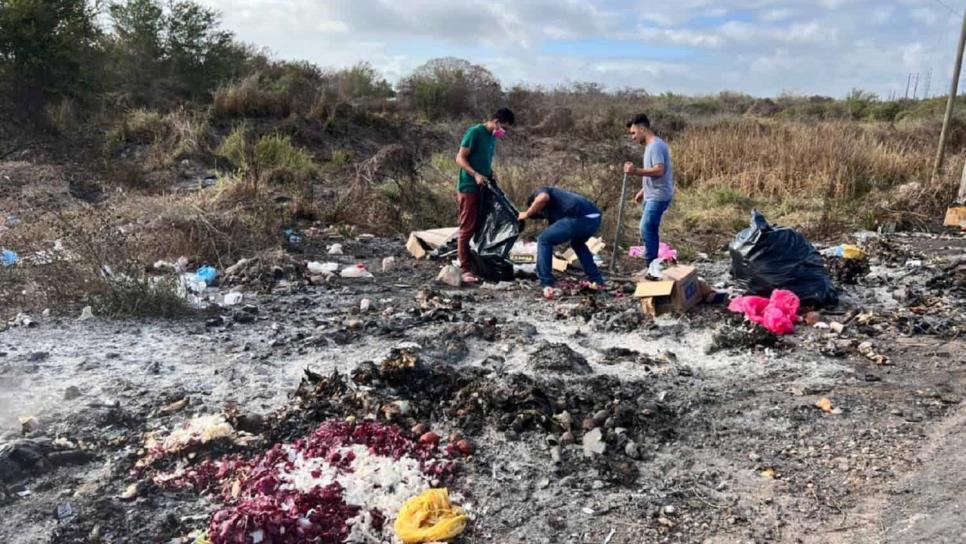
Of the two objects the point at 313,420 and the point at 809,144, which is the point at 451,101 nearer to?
the point at 809,144

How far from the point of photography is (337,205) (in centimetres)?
832

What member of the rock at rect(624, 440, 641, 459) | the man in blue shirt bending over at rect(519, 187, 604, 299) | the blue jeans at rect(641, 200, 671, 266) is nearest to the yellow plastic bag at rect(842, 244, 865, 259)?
the blue jeans at rect(641, 200, 671, 266)

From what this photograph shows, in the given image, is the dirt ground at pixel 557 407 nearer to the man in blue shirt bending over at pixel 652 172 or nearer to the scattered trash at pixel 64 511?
the scattered trash at pixel 64 511

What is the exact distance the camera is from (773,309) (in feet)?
15.9

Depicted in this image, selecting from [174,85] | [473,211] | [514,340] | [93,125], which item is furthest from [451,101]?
[514,340]

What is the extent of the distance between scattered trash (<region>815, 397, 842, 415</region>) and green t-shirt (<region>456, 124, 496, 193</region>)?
3235 mm

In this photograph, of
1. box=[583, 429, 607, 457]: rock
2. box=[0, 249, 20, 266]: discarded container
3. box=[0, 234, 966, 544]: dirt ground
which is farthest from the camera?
box=[0, 249, 20, 266]: discarded container

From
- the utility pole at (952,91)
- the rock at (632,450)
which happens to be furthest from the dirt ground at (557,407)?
the utility pole at (952,91)

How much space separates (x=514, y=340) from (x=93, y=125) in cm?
1097

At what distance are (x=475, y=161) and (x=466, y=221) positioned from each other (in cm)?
53

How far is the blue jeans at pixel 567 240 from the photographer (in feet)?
18.0

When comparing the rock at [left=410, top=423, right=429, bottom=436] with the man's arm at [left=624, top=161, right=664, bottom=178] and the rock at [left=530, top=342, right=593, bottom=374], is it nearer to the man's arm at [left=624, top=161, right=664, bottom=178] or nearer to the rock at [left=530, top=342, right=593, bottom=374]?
the rock at [left=530, top=342, right=593, bottom=374]

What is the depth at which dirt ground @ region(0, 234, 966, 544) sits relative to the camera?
275cm

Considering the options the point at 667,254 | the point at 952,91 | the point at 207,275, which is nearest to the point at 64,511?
the point at 207,275
